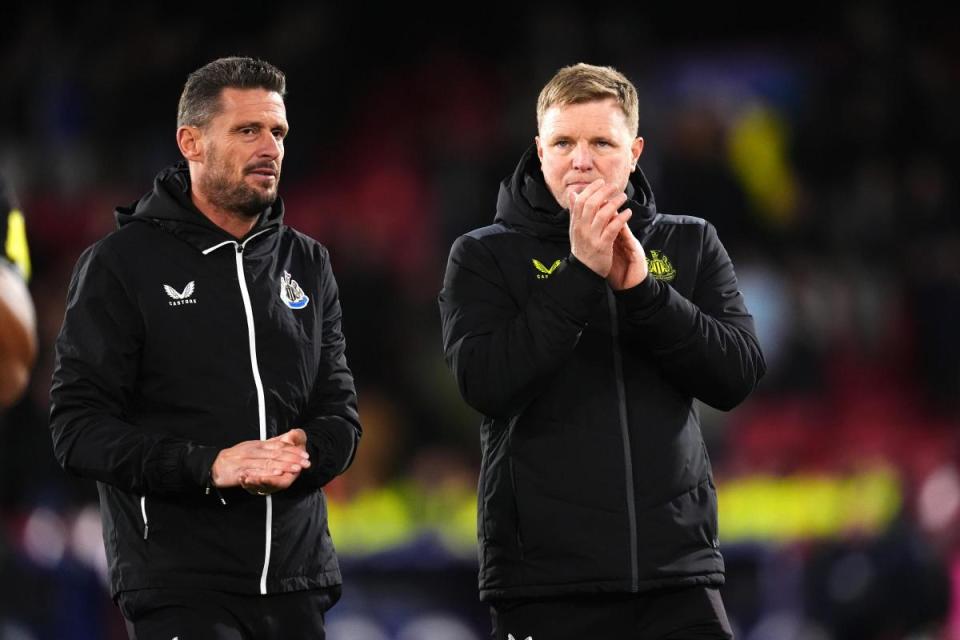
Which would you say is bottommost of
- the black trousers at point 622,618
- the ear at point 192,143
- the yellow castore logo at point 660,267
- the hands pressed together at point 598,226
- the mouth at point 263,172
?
the black trousers at point 622,618

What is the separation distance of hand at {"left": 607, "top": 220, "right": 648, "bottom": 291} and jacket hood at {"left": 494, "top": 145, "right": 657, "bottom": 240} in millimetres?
222

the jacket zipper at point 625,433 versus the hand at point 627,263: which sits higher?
the hand at point 627,263

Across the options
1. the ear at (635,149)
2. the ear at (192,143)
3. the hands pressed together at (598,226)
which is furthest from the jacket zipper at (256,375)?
the ear at (635,149)

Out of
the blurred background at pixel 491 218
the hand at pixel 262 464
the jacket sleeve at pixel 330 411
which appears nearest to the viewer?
the hand at pixel 262 464

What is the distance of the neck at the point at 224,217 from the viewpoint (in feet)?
11.7

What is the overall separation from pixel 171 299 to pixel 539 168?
3.01 feet

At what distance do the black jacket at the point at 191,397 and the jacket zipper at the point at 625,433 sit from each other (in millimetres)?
→ 634

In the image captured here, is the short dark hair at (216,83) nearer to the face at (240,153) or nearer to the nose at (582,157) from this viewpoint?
the face at (240,153)

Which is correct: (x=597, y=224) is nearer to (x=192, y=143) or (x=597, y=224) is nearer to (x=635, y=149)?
(x=635, y=149)

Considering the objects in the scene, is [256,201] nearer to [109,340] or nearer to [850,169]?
[109,340]

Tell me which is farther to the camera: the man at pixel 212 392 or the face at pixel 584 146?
the face at pixel 584 146

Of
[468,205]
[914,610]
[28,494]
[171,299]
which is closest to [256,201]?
[171,299]

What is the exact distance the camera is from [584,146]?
3428 millimetres

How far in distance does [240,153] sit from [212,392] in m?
0.57
